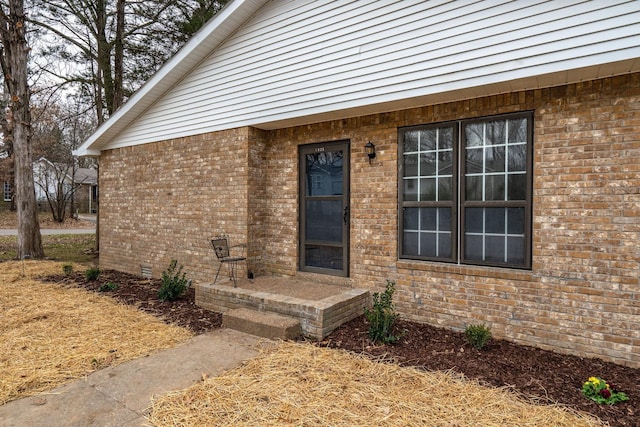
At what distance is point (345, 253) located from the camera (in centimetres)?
572

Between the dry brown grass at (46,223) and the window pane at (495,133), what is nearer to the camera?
the window pane at (495,133)

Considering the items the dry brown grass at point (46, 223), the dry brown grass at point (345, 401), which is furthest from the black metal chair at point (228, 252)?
the dry brown grass at point (46, 223)

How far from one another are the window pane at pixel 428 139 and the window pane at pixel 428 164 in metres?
0.09

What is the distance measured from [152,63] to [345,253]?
30.6 feet

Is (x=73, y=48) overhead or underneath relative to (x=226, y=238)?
overhead

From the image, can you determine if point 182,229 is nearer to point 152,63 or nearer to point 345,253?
point 345,253

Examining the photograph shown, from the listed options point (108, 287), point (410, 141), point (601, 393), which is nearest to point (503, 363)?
point (601, 393)

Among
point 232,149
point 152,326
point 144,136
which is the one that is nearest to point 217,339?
point 152,326

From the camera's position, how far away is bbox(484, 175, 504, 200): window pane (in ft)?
14.8

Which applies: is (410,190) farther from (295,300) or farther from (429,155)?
(295,300)

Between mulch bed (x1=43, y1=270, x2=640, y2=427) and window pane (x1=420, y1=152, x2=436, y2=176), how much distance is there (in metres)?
1.99

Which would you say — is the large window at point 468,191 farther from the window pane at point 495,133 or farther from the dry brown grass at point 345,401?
the dry brown grass at point 345,401

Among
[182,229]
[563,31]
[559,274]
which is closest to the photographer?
[563,31]

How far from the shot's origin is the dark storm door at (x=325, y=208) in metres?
5.78
